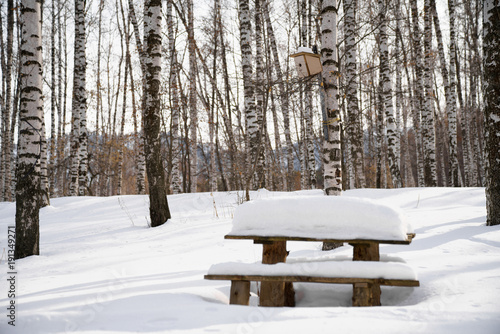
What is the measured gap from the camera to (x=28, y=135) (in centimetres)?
502

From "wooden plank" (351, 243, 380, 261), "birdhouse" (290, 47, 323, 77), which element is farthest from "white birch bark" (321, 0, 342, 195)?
"wooden plank" (351, 243, 380, 261)

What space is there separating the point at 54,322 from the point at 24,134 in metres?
3.84

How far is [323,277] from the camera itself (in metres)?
2.62

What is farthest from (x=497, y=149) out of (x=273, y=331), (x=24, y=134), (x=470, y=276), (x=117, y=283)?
(x=24, y=134)

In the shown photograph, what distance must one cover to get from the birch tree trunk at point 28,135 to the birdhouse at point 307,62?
4073mm

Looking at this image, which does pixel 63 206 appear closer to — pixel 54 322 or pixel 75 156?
pixel 75 156

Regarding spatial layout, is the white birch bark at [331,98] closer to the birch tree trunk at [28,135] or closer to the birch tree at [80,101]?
the birch tree trunk at [28,135]

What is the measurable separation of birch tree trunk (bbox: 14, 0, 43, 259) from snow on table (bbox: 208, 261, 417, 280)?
3.83 meters

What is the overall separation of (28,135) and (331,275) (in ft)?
16.2

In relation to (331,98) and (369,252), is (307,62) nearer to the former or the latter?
(331,98)

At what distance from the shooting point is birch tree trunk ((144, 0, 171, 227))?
705 centimetres

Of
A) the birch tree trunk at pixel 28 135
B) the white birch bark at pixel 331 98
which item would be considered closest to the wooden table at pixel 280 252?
the white birch bark at pixel 331 98

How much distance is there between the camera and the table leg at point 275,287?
2.90m

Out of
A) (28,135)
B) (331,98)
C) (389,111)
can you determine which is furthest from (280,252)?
(389,111)
